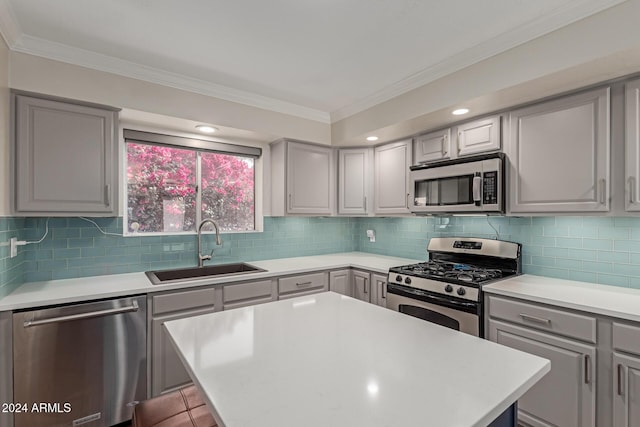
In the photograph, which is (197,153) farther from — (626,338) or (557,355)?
(626,338)

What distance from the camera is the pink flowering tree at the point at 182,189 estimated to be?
2.67 meters

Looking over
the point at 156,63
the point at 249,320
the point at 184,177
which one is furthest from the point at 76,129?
the point at 249,320

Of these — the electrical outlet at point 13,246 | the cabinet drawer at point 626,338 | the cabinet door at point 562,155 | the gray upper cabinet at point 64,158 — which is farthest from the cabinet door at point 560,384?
the electrical outlet at point 13,246

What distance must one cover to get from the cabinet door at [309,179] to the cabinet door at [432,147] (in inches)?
37.0

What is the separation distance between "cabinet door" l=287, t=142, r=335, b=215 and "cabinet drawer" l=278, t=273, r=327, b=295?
684mm

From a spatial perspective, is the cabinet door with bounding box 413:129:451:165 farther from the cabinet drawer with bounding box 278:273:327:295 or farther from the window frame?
the window frame

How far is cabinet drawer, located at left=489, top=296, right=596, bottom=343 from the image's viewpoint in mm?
1652

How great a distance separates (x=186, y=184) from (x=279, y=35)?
5.40ft

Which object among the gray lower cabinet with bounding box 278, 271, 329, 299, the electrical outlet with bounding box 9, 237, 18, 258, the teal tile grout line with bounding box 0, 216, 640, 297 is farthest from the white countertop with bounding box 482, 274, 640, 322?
the electrical outlet with bounding box 9, 237, 18, 258

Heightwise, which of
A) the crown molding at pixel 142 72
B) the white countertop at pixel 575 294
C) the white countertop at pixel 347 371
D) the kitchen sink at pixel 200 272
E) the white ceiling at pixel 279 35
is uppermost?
the white ceiling at pixel 279 35

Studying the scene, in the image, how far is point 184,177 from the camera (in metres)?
2.90

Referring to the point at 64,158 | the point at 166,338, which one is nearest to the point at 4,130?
the point at 64,158

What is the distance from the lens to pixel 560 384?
175 cm

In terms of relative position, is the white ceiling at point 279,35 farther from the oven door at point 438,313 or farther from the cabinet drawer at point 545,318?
the oven door at point 438,313
